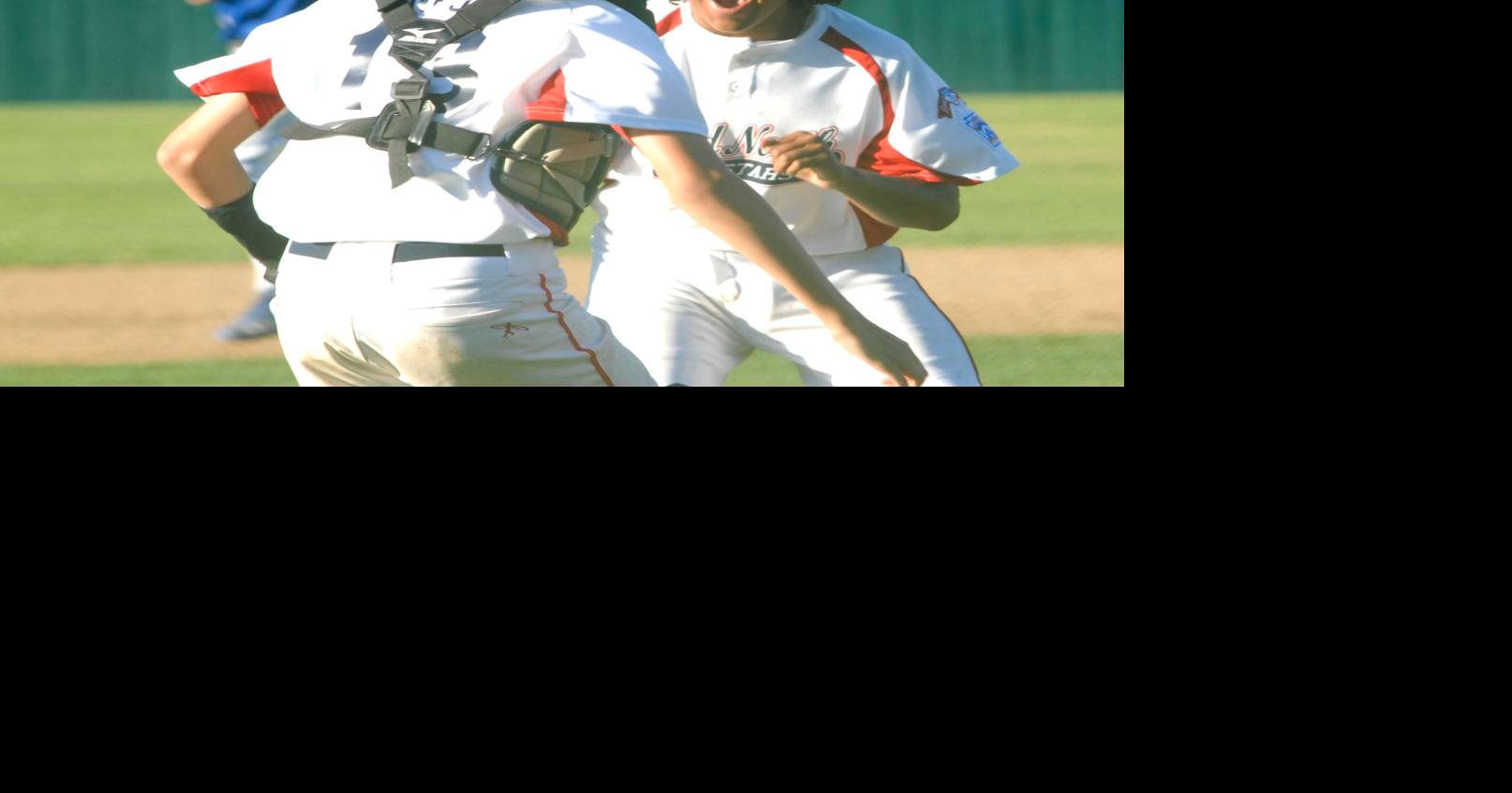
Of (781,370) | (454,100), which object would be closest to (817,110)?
(454,100)

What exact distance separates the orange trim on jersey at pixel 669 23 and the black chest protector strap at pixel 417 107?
0.58 meters

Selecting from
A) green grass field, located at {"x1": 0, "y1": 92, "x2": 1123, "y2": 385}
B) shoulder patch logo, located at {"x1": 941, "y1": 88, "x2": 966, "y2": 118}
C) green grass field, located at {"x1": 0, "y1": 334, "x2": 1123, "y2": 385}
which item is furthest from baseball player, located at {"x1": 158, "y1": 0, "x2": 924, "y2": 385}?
green grass field, located at {"x1": 0, "y1": 334, "x2": 1123, "y2": 385}

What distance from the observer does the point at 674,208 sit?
3.08m

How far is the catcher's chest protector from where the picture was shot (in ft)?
8.05

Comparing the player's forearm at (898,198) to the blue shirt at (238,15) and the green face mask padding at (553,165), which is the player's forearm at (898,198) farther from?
the blue shirt at (238,15)

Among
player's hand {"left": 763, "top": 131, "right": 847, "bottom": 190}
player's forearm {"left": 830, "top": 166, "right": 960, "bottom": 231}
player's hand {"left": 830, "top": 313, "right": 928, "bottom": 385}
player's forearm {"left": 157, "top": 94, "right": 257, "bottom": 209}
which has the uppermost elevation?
player's forearm {"left": 157, "top": 94, "right": 257, "bottom": 209}

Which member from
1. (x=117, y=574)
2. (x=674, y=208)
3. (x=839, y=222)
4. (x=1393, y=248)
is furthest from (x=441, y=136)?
(x=1393, y=248)

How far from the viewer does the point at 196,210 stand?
4.08 meters

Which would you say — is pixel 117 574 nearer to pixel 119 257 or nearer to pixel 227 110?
pixel 227 110

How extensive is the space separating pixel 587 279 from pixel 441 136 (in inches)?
31.5

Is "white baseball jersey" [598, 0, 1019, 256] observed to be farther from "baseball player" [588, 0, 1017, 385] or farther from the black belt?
the black belt

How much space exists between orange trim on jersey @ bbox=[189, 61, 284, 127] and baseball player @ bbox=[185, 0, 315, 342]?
0.25m

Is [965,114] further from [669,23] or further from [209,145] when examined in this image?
[209,145]

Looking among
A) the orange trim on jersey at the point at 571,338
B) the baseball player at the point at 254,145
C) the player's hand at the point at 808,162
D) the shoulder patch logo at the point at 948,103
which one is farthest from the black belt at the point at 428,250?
the shoulder patch logo at the point at 948,103
